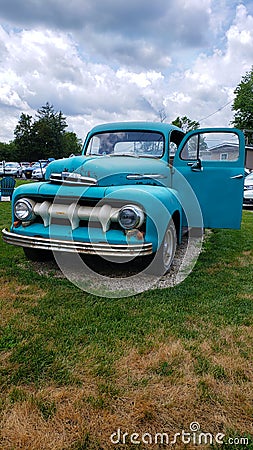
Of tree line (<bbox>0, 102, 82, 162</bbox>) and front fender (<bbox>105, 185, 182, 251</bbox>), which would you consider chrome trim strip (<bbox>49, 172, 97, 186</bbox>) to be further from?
tree line (<bbox>0, 102, 82, 162</bbox>)

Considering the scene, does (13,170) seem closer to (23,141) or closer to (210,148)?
(210,148)

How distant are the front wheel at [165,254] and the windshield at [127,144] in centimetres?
136

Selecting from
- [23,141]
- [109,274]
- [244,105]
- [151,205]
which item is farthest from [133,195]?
[23,141]

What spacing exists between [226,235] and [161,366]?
15.2 feet

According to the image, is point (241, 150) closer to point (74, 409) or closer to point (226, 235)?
point (226, 235)

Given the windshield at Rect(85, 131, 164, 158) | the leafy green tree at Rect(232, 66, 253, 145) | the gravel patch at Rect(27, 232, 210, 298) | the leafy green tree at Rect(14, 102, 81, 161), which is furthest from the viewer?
the leafy green tree at Rect(14, 102, 81, 161)

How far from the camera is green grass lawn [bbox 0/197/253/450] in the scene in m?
1.61

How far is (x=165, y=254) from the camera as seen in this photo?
369 cm

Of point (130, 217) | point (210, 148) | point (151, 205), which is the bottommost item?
point (130, 217)

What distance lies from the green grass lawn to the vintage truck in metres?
0.52

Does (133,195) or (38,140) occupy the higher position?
(38,140)

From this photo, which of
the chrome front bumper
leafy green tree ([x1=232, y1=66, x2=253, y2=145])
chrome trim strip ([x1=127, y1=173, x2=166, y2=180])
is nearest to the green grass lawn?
the chrome front bumper

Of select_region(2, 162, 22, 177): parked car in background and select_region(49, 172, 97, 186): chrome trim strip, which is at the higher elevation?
select_region(2, 162, 22, 177): parked car in background

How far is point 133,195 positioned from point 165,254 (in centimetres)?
89
